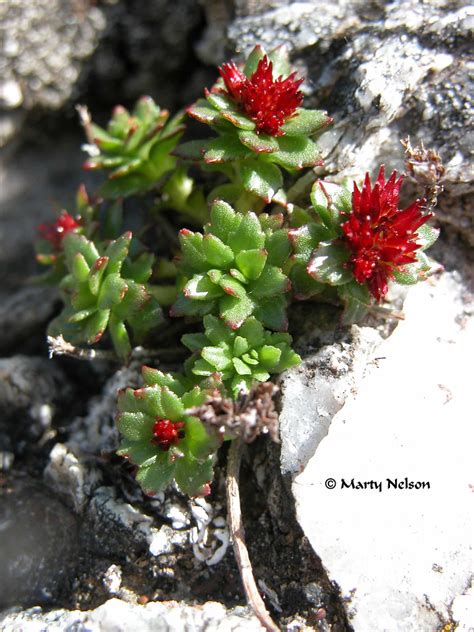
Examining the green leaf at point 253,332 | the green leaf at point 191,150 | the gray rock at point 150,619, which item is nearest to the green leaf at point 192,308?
the green leaf at point 253,332

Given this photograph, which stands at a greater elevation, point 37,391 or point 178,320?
point 178,320

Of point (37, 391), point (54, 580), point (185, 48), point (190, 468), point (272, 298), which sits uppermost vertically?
point (185, 48)

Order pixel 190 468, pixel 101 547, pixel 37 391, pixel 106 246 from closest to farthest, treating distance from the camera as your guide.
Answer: pixel 190 468 → pixel 101 547 → pixel 106 246 → pixel 37 391

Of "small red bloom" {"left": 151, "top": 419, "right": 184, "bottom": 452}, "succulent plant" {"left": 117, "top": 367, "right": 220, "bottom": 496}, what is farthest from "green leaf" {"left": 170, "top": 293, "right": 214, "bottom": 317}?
"small red bloom" {"left": 151, "top": 419, "right": 184, "bottom": 452}

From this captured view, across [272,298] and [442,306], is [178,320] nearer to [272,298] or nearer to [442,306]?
[272,298]

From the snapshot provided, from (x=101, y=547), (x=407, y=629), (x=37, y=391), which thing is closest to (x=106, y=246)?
(x=37, y=391)

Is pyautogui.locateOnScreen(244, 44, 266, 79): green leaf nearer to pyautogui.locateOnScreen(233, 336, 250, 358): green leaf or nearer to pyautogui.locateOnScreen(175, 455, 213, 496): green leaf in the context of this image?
pyautogui.locateOnScreen(233, 336, 250, 358): green leaf

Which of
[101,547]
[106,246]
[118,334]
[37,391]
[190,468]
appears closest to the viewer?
[190,468]
